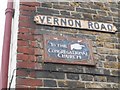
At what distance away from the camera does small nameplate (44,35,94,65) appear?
365cm

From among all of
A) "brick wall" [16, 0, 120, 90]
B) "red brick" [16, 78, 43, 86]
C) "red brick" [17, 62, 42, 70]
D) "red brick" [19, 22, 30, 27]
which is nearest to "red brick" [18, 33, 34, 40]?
"brick wall" [16, 0, 120, 90]

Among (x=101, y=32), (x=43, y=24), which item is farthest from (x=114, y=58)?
(x=43, y=24)

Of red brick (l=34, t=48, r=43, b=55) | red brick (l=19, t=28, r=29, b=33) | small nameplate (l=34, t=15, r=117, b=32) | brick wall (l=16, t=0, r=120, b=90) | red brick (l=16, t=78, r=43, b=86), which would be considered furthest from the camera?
small nameplate (l=34, t=15, r=117, b=32)

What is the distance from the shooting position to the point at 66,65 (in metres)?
3.65

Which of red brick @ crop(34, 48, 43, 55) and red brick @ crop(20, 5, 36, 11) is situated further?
red brick @ crop(20, 5, 36, 11)

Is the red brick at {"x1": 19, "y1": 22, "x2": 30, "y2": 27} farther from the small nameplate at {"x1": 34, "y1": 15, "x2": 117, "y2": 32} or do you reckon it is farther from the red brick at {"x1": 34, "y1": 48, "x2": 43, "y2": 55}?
the red brick at {"x1": 34, "y1": 48, "x2": 43, "y2": 55}

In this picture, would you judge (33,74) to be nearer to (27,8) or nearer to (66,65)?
(66,65)

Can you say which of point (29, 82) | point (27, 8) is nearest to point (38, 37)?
point (27, 8)

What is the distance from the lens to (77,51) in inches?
148

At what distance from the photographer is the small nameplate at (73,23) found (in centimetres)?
387

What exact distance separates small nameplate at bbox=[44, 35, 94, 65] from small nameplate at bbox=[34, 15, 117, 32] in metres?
0.18

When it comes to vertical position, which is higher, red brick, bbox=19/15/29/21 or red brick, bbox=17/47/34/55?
red brick, bbox=19/15/29/21

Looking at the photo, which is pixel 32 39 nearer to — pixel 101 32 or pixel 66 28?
pixel 66 28

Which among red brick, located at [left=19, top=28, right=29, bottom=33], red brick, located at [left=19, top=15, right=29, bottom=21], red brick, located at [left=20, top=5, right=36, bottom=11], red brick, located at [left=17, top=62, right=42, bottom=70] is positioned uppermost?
red brick, located at [left=20, top=5, right=36, bottom=11]
